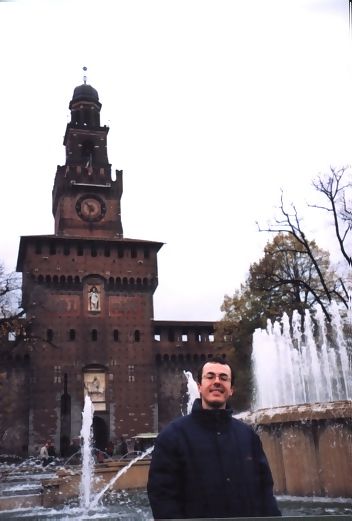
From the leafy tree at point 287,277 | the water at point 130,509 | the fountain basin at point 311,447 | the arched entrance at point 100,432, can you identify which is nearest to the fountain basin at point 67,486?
the water at point 130,509

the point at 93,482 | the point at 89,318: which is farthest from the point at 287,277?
the point at 93,482

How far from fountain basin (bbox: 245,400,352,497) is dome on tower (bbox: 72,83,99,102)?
40.1m

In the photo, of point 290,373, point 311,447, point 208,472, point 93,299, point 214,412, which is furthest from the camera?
point 93,299

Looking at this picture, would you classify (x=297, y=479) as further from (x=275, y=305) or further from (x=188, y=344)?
(x=188, y=344)

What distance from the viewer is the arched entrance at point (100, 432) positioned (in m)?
34.4

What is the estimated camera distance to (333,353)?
70.3 feet

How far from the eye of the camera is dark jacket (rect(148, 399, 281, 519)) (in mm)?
2408

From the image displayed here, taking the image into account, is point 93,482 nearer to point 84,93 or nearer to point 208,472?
point 208,472

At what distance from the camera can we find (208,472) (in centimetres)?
244

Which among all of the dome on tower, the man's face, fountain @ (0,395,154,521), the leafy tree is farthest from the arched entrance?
the man's face

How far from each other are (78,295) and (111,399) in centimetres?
693

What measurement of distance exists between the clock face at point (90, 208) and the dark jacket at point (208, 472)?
38770mm

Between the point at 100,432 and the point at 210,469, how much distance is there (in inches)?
1342

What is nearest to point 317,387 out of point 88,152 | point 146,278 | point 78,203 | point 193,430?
point 193,430
